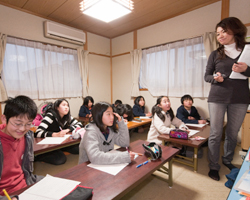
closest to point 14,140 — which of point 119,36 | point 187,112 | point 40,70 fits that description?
point 187,112

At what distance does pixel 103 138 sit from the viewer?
4.56 ft

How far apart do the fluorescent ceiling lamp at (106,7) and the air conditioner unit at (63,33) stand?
1.26 m

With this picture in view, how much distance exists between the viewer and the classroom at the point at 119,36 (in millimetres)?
3135

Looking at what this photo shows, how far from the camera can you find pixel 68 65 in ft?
13.9

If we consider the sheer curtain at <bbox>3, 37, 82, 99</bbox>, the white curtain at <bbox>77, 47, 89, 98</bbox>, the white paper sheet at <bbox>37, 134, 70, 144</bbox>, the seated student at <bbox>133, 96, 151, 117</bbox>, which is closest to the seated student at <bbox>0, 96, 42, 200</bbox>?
the white paper sheet at <bbox>37, 134, 70, 144</bbox>

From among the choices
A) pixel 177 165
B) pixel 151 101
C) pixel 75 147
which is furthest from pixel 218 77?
pixel 151 101

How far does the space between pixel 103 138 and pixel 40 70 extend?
3183 millimetres

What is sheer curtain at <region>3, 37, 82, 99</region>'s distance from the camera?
332cm

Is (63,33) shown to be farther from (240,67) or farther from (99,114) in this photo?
(240,67)

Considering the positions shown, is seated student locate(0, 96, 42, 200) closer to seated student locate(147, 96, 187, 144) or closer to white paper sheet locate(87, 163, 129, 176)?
white paper sheet locate(87, 163, 129, 176)

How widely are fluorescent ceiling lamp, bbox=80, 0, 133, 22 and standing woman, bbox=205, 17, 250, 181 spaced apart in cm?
173

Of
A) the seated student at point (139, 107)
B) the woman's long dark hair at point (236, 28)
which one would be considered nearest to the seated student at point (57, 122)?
the seated student at point (139, 107)

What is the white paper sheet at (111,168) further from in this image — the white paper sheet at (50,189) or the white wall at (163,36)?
the white wall at (163,36)

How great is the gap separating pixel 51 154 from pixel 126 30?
3.89 m
